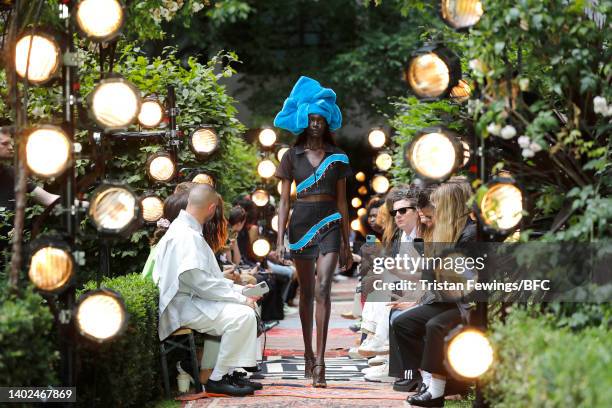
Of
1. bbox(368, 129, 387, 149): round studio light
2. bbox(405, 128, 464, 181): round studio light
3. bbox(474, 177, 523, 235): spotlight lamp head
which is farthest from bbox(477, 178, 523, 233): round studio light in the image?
bbox(368, 129, 387, 149): round studio light

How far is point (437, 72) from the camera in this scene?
6.00 metres

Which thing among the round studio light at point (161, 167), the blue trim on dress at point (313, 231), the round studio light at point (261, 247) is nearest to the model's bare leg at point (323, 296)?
the blue trim on dress at point (313, 231)

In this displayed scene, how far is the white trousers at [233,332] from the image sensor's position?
291 inches

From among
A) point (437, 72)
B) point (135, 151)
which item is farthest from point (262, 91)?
point (437, 72)

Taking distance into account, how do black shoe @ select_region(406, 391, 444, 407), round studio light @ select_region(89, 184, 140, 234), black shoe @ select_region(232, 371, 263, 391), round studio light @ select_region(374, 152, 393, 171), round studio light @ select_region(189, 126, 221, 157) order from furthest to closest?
round studio light @ select_region(374, 152, 393, 171) → round studio light @ select_region(189, 126, 221, 157) → black shoe @ select_region(232, 371, 263, 391) → black shoe @ select_region(406, 391, 444, 407) → round studio light @ select_region(89, 184, 140, 234)

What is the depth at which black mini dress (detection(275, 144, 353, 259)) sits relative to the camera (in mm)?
8211

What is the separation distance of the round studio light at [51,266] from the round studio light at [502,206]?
2.27 m

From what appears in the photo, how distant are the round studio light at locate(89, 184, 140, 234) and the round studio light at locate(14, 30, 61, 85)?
76cm

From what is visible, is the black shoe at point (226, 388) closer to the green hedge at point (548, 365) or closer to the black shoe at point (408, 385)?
the black shoe at point (408, 385)

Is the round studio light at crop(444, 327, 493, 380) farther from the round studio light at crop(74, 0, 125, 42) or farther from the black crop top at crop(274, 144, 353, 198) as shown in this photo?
the black crop top at crop(274, 144, 353, 198)

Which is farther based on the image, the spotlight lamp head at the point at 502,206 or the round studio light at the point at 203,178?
the round studio light at the point at 203,178

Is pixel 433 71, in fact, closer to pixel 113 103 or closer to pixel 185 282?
pixel 113 103

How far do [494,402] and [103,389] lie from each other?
235 cm

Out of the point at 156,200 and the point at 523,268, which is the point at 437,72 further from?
the point at 156,200
